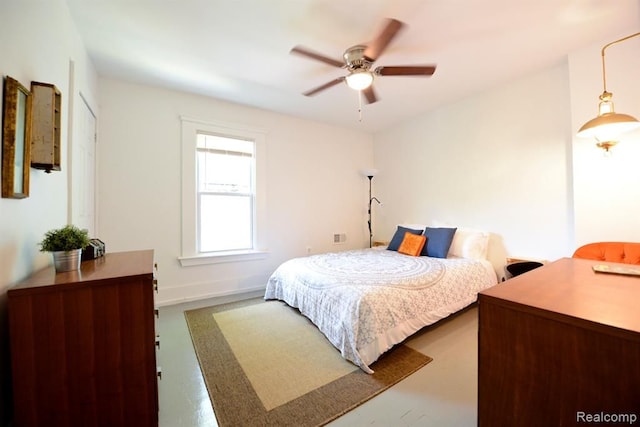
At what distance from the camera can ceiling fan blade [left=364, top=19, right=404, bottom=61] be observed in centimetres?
162

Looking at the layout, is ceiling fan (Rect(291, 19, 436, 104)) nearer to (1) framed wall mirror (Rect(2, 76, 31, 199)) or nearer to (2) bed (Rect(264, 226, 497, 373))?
(1) framed wall mirror (Rect(2, 76, 31, 199))

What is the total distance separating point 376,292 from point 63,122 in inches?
103

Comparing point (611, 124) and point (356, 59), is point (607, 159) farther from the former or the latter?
point (356, 59)

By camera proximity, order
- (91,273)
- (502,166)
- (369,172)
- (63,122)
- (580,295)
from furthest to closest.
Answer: (369,172), (502,166), (63,122), (91,273), (580,295)

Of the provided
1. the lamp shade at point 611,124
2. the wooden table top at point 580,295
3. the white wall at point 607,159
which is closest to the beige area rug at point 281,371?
the wooden table top at point 580,295

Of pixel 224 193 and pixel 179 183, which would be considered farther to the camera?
pixel 224 193

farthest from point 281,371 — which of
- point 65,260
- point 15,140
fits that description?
point 15,140

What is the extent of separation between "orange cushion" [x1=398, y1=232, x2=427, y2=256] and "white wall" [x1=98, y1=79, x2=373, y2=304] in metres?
1.28

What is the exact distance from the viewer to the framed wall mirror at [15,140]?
41.4 inches

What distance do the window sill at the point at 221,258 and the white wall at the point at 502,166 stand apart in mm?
2612

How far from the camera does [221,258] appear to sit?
11.3ft

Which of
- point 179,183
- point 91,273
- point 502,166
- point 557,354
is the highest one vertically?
point 502,166

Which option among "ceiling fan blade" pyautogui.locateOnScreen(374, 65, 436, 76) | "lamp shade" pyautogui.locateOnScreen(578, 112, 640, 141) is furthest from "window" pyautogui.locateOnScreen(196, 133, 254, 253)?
"lamp shade" pyautogui.locateOnScreen(578, 112, 640, 141)

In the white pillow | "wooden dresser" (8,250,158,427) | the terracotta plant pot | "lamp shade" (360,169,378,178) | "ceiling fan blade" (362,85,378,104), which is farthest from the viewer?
"lamp shade" (360,169,378,178)
